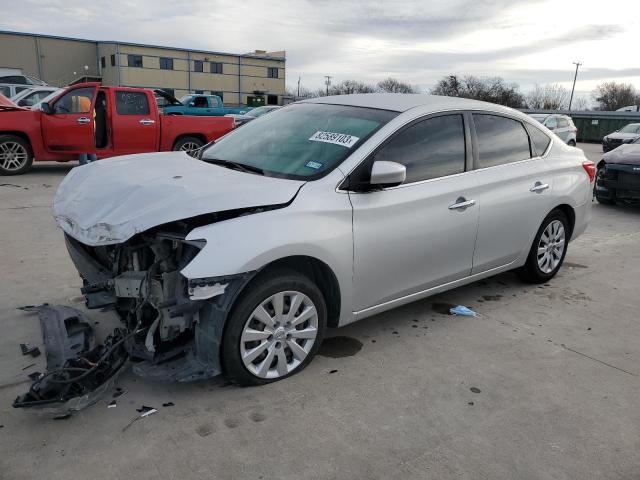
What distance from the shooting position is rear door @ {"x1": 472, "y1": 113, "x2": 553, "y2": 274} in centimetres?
418

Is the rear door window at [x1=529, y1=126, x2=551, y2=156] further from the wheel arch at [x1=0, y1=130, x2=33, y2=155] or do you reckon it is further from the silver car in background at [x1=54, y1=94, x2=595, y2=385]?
the wheel arch at [x1=0, y1=130, x2=33, y2=155]

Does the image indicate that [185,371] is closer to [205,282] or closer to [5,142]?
[205,282]

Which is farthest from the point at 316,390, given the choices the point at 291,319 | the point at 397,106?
the point at 397,106

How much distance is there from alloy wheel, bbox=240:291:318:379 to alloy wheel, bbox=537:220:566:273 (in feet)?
8.77

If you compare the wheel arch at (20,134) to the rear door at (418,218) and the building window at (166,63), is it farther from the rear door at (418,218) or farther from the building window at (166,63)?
the building window at (166,63)

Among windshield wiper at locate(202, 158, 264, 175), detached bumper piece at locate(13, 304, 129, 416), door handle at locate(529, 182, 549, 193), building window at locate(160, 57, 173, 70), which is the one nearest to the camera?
detached bumper piece at locate(13, 304, 129, 416)

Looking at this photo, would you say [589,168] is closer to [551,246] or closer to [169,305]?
[551,246]

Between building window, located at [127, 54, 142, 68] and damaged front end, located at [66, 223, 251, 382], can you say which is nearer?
damaged front end, located at [66, 223, 251, 382]

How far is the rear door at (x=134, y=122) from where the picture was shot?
10617 millimetres

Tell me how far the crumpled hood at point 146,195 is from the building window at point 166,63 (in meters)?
54.0

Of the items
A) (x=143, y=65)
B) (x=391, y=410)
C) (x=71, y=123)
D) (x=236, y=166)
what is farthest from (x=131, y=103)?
(x=143, y=65)

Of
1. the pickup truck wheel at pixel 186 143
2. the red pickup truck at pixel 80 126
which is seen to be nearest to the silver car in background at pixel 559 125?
the pickup truck wheel at pixel 186 143

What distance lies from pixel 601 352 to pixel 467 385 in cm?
125

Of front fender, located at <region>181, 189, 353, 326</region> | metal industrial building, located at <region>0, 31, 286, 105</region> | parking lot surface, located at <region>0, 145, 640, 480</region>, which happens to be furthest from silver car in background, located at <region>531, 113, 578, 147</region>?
metal industrial building, located at <region>0, 31, 286, 105</region>
